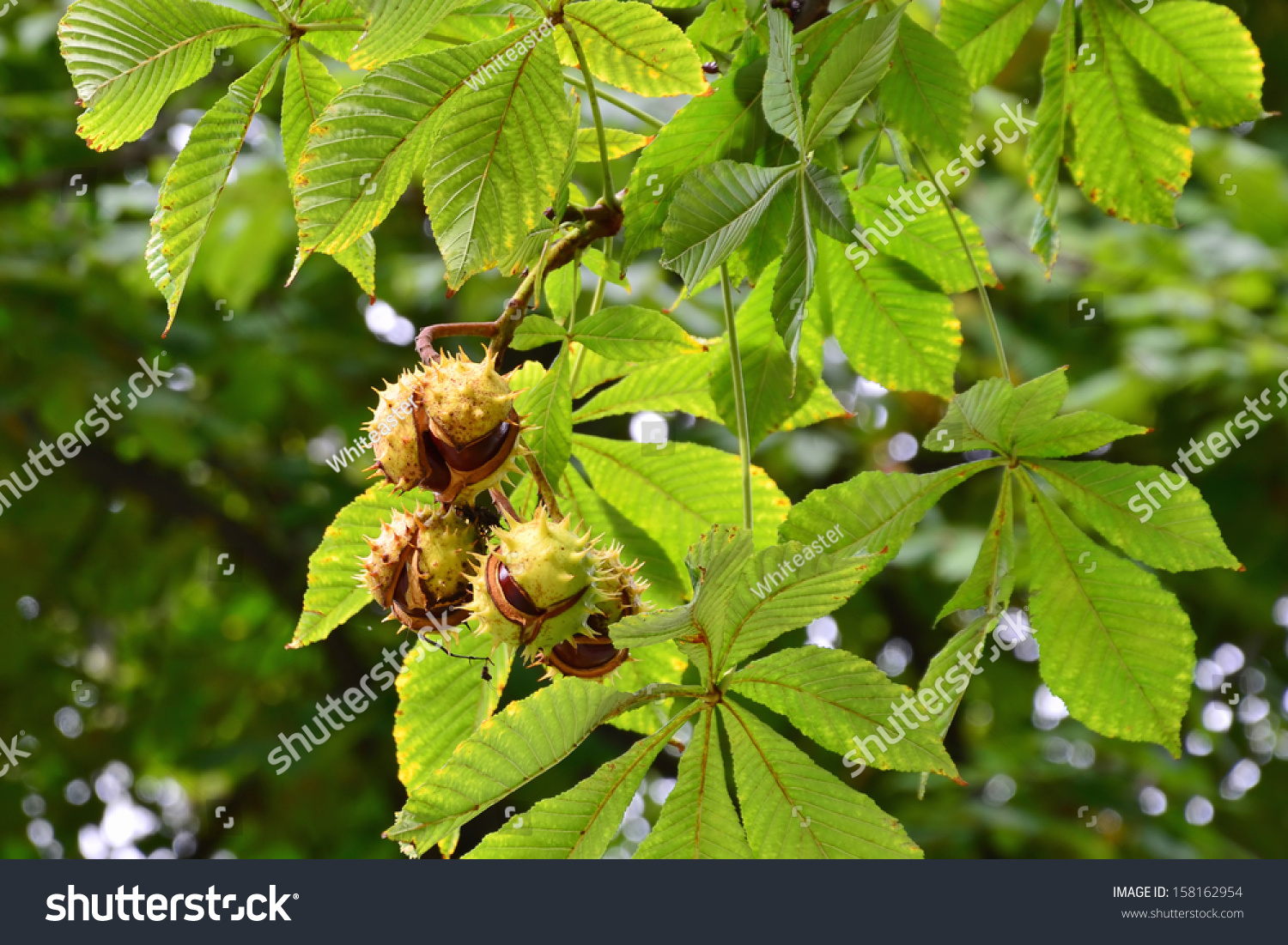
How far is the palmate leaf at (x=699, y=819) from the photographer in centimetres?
86

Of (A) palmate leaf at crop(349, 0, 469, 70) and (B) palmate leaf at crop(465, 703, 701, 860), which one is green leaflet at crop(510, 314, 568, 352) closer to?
(A) palmate leaf at crop(349, 0, 469, 70)

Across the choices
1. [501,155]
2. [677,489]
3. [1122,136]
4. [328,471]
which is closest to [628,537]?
[677,489]

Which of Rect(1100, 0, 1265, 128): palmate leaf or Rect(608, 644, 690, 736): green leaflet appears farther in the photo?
Rect(1100, 0, 1265, 128): palmate leaf

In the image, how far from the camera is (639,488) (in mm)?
1169

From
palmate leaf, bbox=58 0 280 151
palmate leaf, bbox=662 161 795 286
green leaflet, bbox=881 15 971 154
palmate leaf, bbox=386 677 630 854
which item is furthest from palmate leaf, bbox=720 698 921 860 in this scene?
palmate leaf, bbox=58 0 280 151

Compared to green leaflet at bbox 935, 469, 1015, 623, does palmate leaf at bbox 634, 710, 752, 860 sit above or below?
below

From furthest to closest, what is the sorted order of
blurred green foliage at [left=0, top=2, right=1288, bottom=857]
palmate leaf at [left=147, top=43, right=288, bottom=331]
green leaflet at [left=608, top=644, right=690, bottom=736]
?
1. blurred green foliage at [left=0, top=2, right=1288, bottom=857]
2. green leaflet at [left=608, top=644, right=690, bottom=736]
3. palmate leaf at [left=147, top=43, right=288, bottom=331]

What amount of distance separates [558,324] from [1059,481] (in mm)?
483

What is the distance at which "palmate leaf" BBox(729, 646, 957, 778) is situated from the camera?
31.5 inches

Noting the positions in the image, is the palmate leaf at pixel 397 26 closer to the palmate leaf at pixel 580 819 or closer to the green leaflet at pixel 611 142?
the green leaflet at pixel 611 142

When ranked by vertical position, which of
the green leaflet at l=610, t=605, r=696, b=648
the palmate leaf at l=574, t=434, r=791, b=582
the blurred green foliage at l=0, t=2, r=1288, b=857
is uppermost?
the green leaflet at l=610, t=605, r=696, b=648

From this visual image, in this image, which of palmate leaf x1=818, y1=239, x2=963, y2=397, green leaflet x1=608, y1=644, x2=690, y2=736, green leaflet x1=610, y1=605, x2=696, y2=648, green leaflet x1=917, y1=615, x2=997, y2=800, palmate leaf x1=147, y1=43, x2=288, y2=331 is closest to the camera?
green leaflet x1=610, y1=605, x2=696, y2=648

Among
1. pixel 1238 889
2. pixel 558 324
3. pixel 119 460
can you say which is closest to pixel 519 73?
pixel 558 324

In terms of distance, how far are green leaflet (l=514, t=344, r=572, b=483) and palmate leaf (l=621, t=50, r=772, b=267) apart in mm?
117
